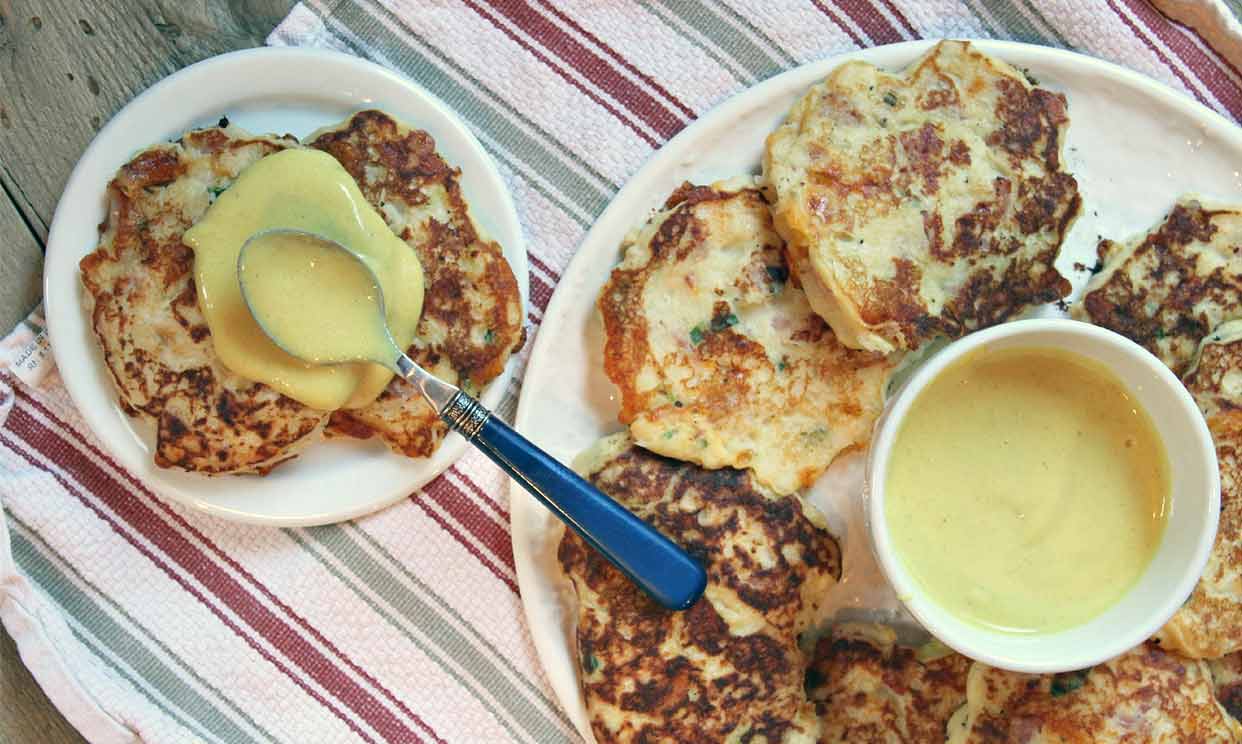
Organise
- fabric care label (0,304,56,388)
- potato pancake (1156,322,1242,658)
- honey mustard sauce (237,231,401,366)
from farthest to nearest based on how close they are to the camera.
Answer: fabric care label (0,304,56,388), potato pancake (1156,322,1242,658), honey mustard sauce (237,231,401,366)

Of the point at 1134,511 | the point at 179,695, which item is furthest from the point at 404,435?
the point at 1134,511

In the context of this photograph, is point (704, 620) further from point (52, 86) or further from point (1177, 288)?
point (52, 86)

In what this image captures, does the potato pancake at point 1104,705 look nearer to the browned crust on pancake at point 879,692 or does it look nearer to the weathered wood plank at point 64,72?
the browned crust on pancake at point 879,692

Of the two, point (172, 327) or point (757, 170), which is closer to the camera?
point (172, 327)

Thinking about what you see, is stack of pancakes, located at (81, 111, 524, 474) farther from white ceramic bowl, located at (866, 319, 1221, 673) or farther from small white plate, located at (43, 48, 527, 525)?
white ceramic bowl, located at (866, 319, 1221, 673)

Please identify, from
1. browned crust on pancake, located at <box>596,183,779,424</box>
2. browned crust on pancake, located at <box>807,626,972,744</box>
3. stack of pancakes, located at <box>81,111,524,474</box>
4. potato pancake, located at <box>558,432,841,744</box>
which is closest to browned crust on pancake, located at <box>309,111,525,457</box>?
stack of pancakes, located at <box>81,111,524,474</box>

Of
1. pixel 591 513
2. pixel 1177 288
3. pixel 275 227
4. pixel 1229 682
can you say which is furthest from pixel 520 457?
pixel 1229 682
